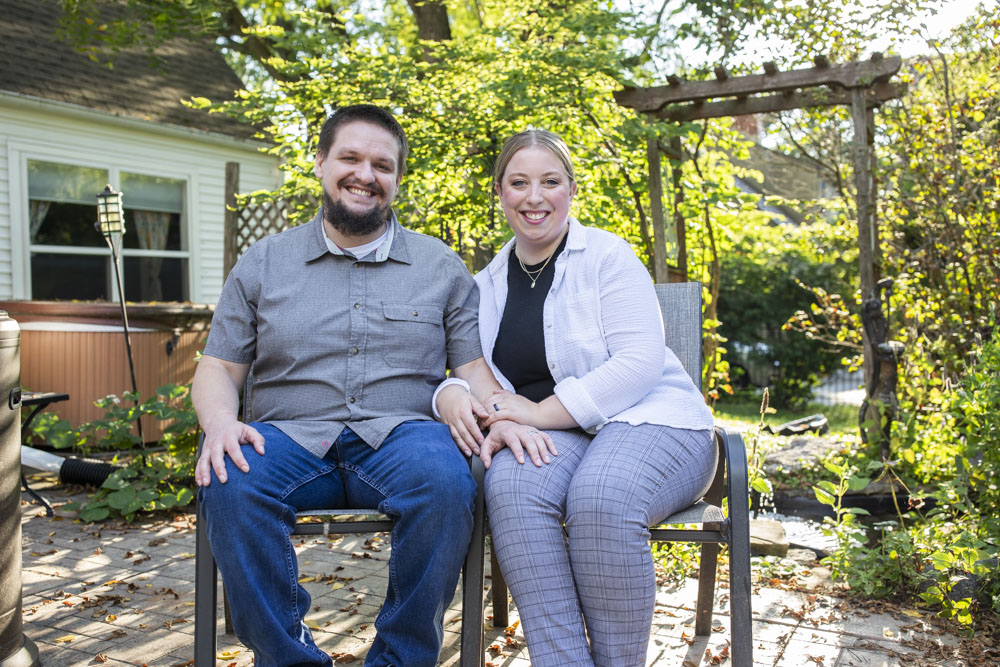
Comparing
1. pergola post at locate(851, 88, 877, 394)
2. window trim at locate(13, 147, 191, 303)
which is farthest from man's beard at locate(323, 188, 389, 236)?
window trim at locate(13, 147, 191, 303)

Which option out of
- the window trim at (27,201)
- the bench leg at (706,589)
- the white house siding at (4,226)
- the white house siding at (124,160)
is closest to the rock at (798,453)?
the bench leg at (706,589)

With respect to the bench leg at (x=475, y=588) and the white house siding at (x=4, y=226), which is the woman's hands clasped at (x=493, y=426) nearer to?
the bench leg at (x=475, y=588)

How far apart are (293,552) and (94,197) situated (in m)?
7.23

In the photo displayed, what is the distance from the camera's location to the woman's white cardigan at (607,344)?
216cm

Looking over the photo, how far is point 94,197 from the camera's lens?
8086 millimetres

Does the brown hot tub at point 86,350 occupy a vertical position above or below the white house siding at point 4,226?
below

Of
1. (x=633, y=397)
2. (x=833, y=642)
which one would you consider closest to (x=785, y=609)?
(x=833, y=642)

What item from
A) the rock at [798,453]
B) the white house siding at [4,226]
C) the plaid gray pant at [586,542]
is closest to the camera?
the plaid gray pant at [586,542]

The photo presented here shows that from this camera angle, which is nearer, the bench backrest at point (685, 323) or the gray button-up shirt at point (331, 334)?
the gray button-up shirt at point (331, 334)

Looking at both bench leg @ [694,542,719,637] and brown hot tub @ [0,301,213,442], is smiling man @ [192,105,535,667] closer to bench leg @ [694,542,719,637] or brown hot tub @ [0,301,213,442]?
bench leg @ [694,542,719,637]

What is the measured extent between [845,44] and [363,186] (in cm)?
408

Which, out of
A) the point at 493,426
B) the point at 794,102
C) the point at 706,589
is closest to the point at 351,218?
the point at 493,426

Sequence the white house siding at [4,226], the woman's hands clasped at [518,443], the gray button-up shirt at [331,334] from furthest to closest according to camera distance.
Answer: the white house siding at [4,226], the gray button-up shirt at [331,334], the woman's hands clasped at [518,443]

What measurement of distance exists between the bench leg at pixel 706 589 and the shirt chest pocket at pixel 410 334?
3.35 ft
